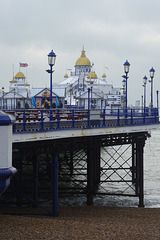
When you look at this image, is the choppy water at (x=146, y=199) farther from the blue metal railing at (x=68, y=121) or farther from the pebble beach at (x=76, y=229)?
the pebble beach at (x=76, y=229)

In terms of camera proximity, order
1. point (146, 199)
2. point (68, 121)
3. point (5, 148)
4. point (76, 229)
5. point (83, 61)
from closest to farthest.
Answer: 1. point (5, 148)
2. point (76, 229)
3. point (68, 121)
4. point (146, 199)
5. point (83, 61)

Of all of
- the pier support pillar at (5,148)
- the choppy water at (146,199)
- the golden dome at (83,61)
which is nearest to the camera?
the pier support pillar at (5,148)

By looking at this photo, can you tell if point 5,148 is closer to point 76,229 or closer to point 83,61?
point 76,229

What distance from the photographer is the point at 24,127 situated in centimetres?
1759

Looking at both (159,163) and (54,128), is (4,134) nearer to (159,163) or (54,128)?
(54,128)

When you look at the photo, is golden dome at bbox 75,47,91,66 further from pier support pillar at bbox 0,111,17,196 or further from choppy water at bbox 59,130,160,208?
pier support pillar at bbox 0,111,17,196

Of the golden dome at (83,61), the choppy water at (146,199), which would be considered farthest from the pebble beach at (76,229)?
the golden dome at (83,61)

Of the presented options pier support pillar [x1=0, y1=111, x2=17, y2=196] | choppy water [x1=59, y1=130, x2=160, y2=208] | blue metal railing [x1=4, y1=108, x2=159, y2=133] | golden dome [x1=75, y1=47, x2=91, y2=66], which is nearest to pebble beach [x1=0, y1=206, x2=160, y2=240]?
pier support pillar [x1=0, y1=111, x2=17, y2=196]

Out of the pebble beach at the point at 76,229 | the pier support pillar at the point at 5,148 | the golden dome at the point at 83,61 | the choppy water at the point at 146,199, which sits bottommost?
the choppy water at the point at 146,199

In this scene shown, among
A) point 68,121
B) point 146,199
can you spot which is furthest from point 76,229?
point 146,199

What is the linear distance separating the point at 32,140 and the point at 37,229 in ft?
13.7

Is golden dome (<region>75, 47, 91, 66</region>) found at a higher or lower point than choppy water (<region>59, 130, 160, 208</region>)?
higher

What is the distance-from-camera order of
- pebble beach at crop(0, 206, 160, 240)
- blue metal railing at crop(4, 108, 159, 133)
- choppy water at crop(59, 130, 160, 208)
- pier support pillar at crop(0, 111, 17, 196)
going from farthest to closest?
choppy water at crop(59, 130, 160, 208) → blue metal railing at crop(4, 108, 159, 133) → pebble beach at crop(0, 206, 160, 240) → pier support pillar at crop(0, 111, 17, 196)

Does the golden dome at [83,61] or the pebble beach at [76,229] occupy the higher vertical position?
the golden dome at [83,61]
